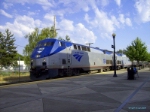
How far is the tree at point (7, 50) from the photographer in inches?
1837

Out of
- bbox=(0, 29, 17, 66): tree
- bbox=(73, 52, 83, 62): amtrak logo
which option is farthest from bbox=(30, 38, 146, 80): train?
bbox=(0, 29, 17, 66): tree

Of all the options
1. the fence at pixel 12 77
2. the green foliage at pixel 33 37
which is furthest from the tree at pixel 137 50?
the fence at pixel 12 77

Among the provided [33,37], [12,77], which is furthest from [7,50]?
[12,77]

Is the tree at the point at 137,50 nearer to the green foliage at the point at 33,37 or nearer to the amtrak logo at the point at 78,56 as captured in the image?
the green foliage at the point at 33,37

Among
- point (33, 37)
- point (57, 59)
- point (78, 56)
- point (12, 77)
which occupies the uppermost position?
point (33, 37)

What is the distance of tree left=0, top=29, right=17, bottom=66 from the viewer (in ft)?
153

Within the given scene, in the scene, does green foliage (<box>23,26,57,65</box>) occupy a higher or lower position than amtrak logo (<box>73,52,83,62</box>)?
higher

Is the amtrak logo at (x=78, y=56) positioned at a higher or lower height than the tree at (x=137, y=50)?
lower

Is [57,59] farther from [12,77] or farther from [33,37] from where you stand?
[33,37]

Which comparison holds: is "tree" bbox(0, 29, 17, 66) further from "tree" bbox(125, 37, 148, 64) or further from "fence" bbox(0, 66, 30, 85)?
"tree" bbox(125, 37, 148, 64)

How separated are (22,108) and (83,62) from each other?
742 inches

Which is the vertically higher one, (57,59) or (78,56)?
(78,56)

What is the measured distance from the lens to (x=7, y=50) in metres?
50.5

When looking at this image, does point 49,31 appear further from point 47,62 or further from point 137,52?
point 137,52
